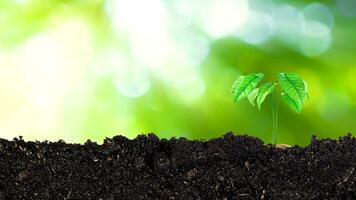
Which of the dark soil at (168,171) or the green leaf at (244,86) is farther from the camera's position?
the green leaf at (244,86)

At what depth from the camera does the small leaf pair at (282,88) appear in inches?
91.1

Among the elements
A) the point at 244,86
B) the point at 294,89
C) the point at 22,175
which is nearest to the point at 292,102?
the point at 294,89

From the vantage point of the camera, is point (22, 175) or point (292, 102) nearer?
point (22, 175)

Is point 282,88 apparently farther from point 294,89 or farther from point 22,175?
point 22,175

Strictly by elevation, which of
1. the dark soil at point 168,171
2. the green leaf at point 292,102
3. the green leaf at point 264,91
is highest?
the green leaf at point 264,91

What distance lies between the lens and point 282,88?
2336 mm

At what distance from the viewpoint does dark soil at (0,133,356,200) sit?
207 cm

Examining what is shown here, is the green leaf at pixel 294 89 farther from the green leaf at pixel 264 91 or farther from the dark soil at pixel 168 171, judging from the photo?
the dark soil at pixel 168 171

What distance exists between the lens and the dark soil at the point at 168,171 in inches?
81.6

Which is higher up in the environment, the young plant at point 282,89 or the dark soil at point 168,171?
the young plant at point 282,89

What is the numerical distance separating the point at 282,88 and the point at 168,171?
0.55 metres

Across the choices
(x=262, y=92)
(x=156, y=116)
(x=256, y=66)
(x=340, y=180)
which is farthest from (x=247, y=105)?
(x=340, y=180)

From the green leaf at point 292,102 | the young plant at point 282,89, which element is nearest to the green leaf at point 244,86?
the young plant at point 282,89

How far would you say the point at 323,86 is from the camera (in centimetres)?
383
